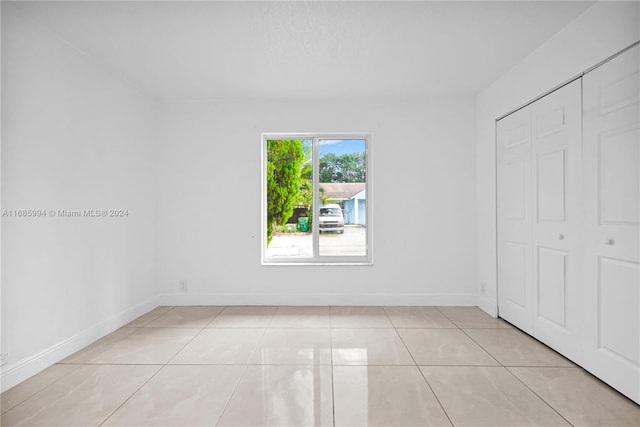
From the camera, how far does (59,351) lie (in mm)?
2688

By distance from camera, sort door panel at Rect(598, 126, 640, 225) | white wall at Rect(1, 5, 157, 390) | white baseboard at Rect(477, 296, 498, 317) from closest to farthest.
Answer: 1. door panel at Rect(598, 126, 640, 225)
2. white wall at Rect(1, 5, 157, 390)
3. white baseboard at Rect(477, 296, 498, 317)

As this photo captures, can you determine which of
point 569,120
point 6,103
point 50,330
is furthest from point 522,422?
point 6,103

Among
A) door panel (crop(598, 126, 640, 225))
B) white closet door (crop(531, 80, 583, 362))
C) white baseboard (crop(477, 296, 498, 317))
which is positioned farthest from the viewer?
white baseboard (crop(477, 296, 498, 317))

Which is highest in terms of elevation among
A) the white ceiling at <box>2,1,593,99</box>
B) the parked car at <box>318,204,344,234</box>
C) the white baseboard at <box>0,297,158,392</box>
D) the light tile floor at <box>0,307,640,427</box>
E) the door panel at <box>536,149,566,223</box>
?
the white ceiling at <box>2,1,593,99</box>

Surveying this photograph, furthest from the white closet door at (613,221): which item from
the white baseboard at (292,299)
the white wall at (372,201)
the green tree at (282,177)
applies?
the green tree at (282,177)

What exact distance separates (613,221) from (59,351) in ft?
13.5

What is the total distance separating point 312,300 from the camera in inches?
166

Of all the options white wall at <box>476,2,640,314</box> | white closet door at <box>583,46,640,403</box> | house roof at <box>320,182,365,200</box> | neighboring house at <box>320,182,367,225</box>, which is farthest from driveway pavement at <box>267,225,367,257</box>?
white closet door at <box>583,46,640,403</box>

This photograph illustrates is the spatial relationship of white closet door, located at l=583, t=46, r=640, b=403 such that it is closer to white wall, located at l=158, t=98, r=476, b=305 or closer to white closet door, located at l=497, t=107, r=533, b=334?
white closet door, located at l=497, t=107, r=533, b=334

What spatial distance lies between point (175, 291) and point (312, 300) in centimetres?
170

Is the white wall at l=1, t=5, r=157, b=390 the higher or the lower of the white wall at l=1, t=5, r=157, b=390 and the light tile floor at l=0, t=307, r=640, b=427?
the higher

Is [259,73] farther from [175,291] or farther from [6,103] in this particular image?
[175,291]

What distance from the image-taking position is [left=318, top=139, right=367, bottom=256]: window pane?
4.39 metres

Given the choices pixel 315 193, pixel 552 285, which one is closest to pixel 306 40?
pixel 315 193
